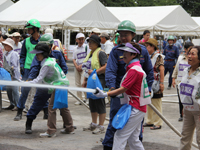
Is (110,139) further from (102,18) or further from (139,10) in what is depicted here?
(139,10)

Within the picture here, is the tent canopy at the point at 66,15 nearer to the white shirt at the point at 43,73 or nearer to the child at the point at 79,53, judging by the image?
the child at the point at 79,53

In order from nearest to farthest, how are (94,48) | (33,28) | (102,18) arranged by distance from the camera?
1. (94,48)
2. (33,28)
3. (102,18)

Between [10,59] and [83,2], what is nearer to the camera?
[10,59]

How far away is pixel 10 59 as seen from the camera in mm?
7848

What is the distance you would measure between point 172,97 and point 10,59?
583 cm

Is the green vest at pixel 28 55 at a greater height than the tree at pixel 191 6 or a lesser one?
lesser

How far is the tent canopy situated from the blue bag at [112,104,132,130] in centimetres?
1220

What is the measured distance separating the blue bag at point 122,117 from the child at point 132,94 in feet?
0.24

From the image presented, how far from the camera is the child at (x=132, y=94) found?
12.4 ft

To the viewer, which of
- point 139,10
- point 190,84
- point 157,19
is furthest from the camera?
point 139,10

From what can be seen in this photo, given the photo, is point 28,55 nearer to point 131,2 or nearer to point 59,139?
point 59,139

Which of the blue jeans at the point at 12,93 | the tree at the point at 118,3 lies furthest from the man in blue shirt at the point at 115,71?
the tree at the point at 118,3

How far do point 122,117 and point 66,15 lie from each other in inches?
506

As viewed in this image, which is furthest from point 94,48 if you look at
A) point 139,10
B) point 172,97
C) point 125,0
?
point 125,0
